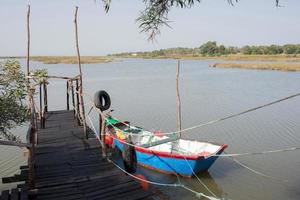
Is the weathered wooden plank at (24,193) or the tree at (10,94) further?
the tree at (10,94)

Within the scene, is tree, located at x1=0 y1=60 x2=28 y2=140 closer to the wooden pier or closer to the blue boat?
the wooden pier

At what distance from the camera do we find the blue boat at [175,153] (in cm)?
1128

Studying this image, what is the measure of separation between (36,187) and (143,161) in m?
5.66

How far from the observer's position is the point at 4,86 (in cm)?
879

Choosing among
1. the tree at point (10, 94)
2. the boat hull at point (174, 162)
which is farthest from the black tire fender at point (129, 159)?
the tree at point (10, 94)

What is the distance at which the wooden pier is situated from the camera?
694cm

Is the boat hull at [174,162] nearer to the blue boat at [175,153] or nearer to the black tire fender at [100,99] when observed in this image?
the blue boat at [175,153]

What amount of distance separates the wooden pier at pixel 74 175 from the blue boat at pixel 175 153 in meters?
1.40

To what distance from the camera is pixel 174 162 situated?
11.6 meters

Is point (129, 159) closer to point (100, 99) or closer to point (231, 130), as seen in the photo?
point (100, 99)

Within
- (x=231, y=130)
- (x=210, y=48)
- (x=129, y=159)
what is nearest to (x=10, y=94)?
(x=129, y=159)

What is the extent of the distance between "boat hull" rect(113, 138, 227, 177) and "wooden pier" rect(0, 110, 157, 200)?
151cm

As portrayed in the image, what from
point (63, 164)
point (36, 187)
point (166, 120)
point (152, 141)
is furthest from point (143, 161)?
point (166, 120)

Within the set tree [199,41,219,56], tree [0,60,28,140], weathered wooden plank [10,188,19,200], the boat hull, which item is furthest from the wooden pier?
tree [199,41,219,56]
